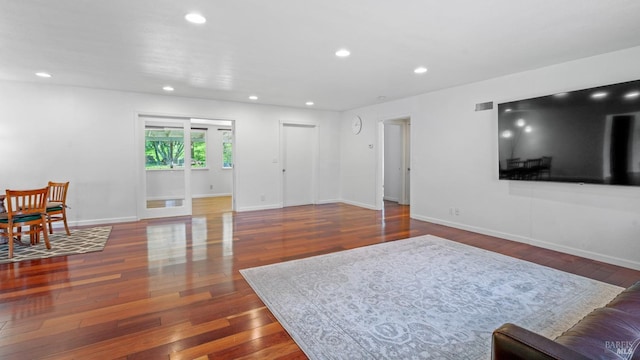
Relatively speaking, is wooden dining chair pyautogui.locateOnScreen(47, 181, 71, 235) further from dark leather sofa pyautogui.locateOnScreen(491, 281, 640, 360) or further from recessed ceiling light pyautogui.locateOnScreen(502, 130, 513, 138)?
recessed ceiling light pyautogui.locateOnScreen(502, 130, 513, 138)

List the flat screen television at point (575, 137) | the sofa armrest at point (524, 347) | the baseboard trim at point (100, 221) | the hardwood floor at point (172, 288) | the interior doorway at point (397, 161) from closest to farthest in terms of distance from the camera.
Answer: the sofa armrest at point (524, 347) → the hardwood floor at point (172, 288) → the flat screen television at point (575, 137) → the baseboard trim at point (100, 221) → the interior doorway at point (397, 161)

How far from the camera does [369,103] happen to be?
6883 mm

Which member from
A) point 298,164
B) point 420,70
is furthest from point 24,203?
point 420,70

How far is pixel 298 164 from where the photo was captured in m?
7.79

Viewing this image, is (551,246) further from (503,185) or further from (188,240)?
(188,240)

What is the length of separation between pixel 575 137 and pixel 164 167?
22.3 feet

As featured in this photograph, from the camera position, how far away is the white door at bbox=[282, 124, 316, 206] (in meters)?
7.61

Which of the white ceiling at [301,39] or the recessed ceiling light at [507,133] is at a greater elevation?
the white ceiling at [301,39]

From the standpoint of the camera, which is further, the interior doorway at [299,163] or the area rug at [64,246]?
the interior doorway at [299,163]

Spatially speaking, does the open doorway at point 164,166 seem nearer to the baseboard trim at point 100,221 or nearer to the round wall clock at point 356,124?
the baseboard trim at point 100,221

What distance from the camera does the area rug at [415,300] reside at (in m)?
2.00

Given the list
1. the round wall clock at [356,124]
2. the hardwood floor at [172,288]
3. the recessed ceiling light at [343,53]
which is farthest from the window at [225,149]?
the recessed ceiling light at [343,53]

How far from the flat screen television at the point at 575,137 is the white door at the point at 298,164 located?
4.54 metres

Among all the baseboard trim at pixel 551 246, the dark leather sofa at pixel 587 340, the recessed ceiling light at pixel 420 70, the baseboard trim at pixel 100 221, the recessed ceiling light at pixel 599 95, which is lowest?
the baseboard trim at pixel 551 246
